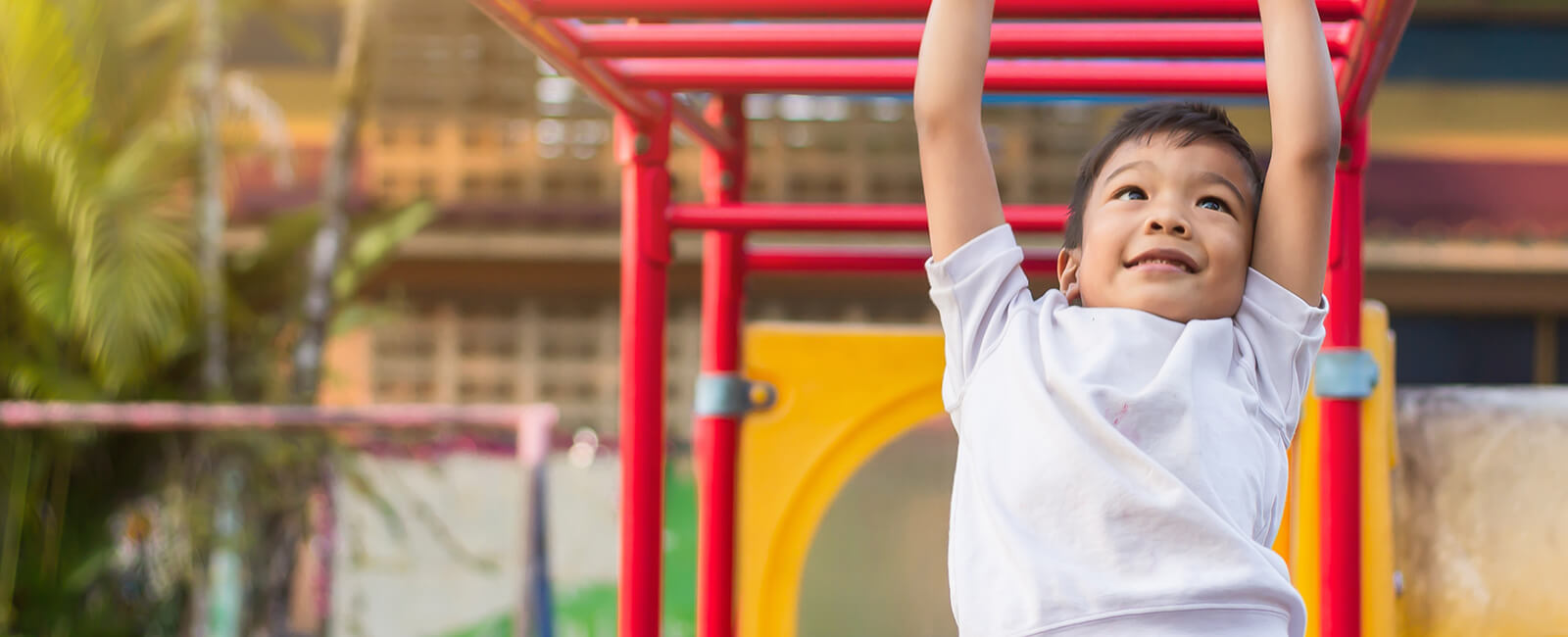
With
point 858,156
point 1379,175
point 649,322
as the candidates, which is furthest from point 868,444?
point 1379,175

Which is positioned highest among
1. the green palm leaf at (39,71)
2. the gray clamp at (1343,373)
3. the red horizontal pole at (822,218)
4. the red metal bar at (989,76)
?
the green palm leaf at (39,71)

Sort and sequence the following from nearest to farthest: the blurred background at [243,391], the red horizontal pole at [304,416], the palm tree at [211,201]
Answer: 1. the red horizontal pole at [304,416]
2. the blurred background at [243,391]
3. the palm tree at [211,201]

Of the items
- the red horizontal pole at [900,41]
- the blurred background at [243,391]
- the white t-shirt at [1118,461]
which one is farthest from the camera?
the blurred background at [243,391]

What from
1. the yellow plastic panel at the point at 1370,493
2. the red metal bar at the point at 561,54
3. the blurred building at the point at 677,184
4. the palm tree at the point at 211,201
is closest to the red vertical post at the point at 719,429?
the red metal bar at the point at 561,54

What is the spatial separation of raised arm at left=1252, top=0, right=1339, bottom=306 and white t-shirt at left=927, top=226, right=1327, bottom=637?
0.02 meters

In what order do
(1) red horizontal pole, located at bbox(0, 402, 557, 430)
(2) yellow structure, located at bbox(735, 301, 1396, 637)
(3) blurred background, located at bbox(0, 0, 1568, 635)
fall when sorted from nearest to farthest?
(2) yellow structure, located at bbox(735, 301, 1396, 637) → (1) red horizontal pole, located at bbox(0, 402, 557, 430) → (3) blurred background, located at bbox(0, 0, 1568, 635)

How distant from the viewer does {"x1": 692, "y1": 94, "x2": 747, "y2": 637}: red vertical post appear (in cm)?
133

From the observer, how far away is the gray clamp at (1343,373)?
1.01 m

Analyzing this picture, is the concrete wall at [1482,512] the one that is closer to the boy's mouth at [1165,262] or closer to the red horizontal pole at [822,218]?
the red horizontal pole at [822,218]

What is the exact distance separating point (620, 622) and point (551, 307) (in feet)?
14.2

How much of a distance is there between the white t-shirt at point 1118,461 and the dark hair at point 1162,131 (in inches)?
2.1

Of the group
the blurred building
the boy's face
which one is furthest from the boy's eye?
the blurred building

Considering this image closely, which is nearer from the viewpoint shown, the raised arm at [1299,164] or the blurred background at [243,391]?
the raised arm at [1299,164]

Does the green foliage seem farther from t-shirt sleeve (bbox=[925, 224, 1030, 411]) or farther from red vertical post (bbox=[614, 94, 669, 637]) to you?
t-shirt sleeve (bbox=[925, 224, 1030, 411])
